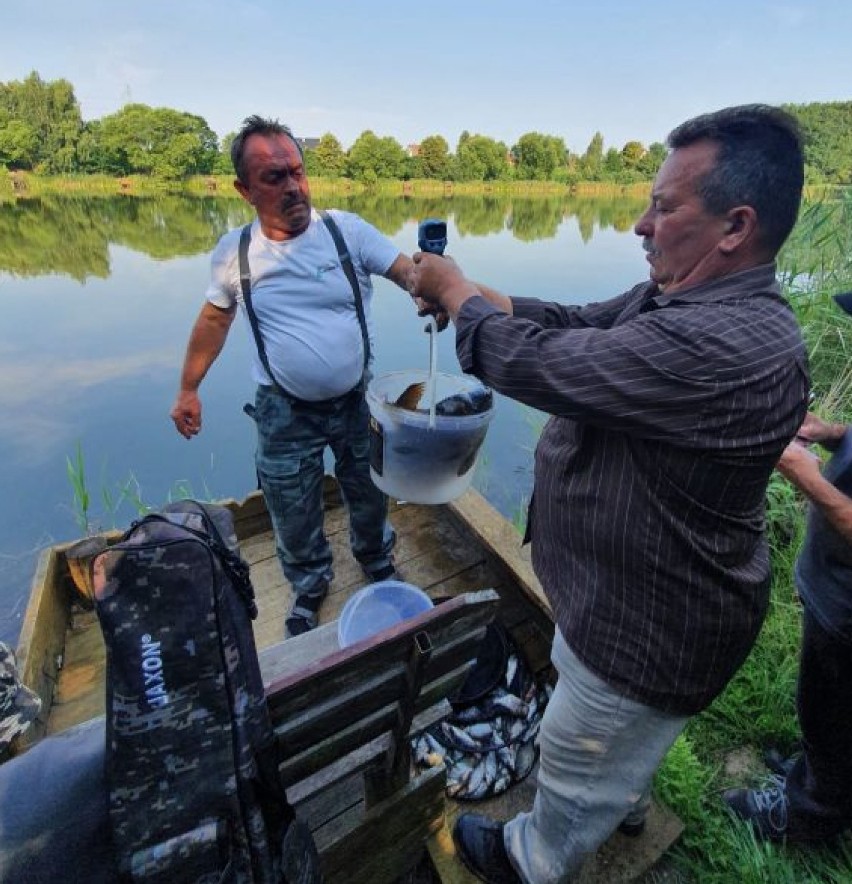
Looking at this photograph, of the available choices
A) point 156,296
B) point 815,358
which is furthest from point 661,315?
point 156,296

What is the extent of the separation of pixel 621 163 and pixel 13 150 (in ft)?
158

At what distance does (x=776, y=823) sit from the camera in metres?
1.87

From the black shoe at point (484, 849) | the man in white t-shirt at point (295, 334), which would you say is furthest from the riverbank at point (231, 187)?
the black shoe at point (484, 849)

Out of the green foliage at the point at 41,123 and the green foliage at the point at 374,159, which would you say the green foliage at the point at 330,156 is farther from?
the green foliage at the point at 41,123

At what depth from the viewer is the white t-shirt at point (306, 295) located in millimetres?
2105

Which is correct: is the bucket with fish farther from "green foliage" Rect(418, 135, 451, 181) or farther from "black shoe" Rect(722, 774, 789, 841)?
"green foliage" Rect(418, 135, 451, 181)

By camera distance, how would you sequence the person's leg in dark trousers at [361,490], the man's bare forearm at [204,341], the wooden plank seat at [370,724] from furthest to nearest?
the person's leg in dark trousers at [361,490]
the man's bare forearm at [204,341]
the wooden plank seat at [370,724]

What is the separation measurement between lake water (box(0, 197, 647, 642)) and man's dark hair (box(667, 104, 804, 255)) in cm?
305

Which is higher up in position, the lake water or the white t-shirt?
the white t-shirt

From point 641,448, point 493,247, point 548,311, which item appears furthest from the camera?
point 493,247

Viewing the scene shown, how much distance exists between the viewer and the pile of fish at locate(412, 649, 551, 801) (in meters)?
1.97

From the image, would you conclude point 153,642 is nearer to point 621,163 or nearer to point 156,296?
point 156,296

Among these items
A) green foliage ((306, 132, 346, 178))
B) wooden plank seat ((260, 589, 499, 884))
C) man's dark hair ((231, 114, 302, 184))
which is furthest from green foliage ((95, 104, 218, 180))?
wooden plank seat ((260, 589, 499, 884))

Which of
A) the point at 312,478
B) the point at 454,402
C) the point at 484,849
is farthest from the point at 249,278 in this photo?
the point at 484,849
